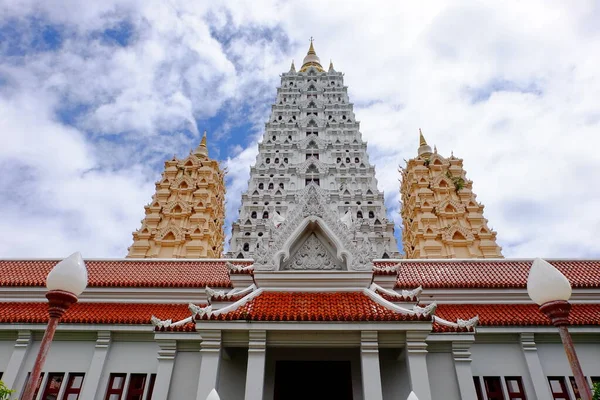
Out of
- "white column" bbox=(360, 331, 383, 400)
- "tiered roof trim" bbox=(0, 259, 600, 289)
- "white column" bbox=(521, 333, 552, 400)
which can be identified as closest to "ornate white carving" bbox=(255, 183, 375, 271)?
"tiered roof trim" bbox=(0, 259, 600, 289)

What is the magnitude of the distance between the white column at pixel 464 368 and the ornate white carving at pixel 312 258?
3.29m

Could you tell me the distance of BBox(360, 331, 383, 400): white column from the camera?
8705 mm

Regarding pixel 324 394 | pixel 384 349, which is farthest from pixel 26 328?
pixel 384 349

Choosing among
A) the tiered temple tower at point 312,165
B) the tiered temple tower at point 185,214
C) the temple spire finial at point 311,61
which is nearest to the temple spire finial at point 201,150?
the tiered temple tower at point 185,214

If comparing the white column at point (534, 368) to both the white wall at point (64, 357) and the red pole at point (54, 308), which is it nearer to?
the red pole at point (54, 308)

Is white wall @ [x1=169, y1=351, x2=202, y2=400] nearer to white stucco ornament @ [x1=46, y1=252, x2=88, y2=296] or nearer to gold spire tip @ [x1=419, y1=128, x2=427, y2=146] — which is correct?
white stucco ornament @ [x1=46, y1=252, x2=88, y2=296]

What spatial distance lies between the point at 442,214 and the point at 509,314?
18867mm

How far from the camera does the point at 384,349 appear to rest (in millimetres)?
10391

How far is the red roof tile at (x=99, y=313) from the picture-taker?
1145cm

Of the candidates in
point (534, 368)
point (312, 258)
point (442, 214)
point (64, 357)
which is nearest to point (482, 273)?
→ point (534, 368)

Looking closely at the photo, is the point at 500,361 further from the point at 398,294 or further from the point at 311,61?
the point at 311,61

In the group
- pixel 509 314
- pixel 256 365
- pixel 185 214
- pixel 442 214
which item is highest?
pixel 185 214

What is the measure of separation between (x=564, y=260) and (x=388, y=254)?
1387cm

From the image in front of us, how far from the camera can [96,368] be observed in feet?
36.4
